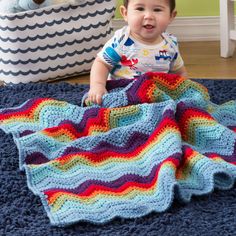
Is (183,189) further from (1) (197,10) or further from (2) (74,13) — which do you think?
(1) (197,10)

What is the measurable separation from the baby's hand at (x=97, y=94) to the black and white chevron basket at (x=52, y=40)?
0.58m

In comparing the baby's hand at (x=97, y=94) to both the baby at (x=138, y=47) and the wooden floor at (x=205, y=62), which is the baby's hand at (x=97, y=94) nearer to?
the baby at (x=138, y=47)

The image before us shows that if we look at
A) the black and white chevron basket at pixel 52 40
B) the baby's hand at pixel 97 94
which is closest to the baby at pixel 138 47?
the baby's hand at pixel 97 94

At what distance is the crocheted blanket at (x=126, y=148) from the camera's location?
1.26m

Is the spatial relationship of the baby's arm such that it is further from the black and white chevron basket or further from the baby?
the black and white chevron basket

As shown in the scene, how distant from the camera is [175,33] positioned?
2.74 meters

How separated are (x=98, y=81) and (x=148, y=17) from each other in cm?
22

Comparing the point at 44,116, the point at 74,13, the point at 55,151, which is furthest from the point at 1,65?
the point at 55,151

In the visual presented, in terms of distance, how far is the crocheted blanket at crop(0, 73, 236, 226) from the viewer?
1261 millimetres

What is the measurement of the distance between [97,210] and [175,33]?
65.0 inches

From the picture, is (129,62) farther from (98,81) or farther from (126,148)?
(126,148)

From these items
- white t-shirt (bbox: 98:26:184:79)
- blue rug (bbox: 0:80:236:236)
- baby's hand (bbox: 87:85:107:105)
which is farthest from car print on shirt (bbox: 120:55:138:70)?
blue rug (bbox: 0:80:236:236)

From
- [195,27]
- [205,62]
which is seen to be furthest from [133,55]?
[195,27]

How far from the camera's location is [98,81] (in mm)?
1648
